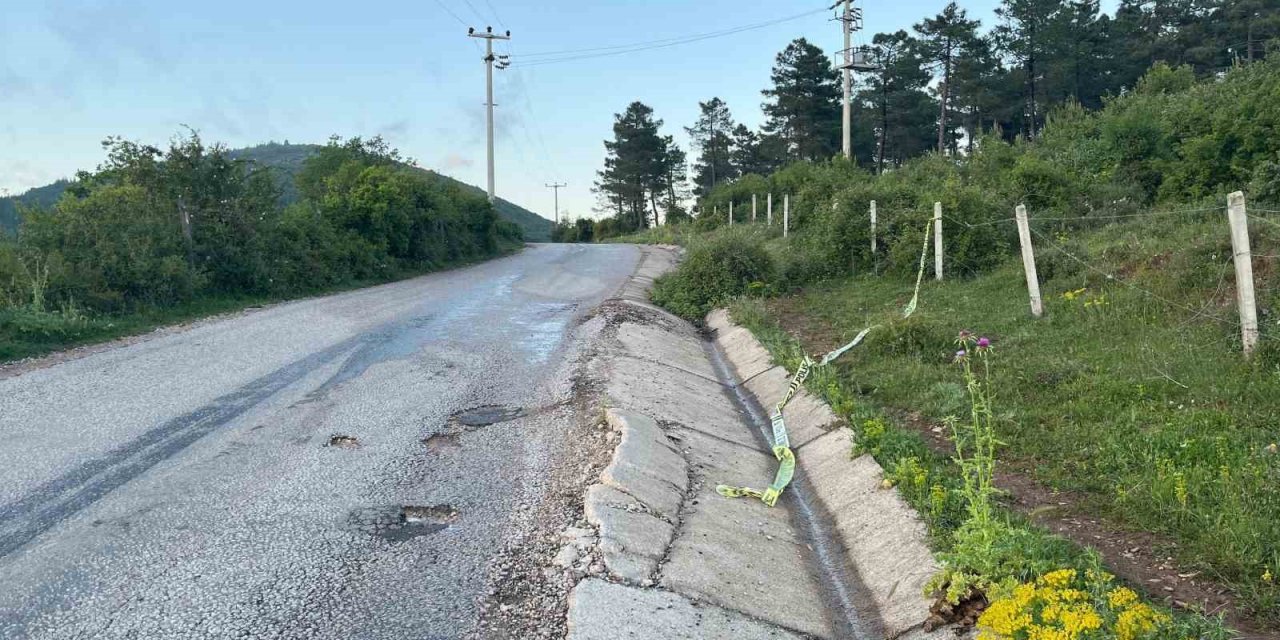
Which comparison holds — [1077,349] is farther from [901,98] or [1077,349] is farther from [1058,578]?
[901,98]


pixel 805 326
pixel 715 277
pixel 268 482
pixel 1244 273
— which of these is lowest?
pixel 268 482

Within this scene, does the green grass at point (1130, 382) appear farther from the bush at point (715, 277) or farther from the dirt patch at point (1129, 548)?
the bush at point (715, 277)

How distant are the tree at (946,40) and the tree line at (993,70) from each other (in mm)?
54

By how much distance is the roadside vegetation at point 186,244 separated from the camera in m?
12.9

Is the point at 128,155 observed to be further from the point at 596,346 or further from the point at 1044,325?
the point at 1044,325

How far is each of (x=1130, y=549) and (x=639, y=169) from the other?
68.4 metres

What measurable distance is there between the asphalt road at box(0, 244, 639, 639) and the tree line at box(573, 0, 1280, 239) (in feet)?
92.8

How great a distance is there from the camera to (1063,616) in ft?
11.2

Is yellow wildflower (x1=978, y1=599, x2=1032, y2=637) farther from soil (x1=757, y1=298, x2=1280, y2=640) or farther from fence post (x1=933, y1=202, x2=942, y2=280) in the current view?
fence post (x1=933, y1=202, x2=942, y2=280)

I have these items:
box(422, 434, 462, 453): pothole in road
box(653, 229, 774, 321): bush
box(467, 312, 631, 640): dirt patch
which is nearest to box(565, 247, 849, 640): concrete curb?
box(467, 312, 631, 640): dirt patch

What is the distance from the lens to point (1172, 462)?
5.43 m

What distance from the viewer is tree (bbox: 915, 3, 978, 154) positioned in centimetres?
4609

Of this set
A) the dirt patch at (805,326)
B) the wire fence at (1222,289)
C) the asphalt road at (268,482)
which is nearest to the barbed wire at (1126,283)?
the wire fence at (1222,289)

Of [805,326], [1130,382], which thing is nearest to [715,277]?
[805,326]
